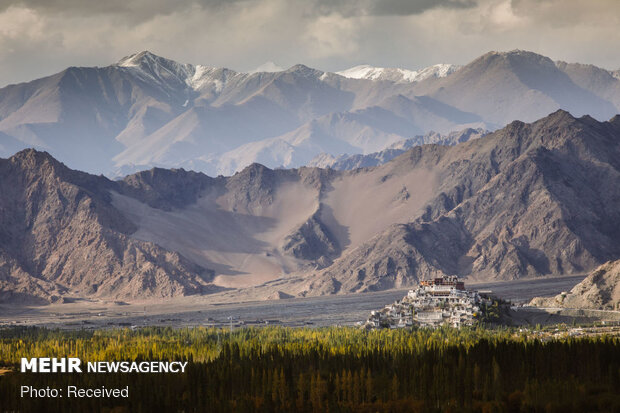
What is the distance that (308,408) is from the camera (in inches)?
4144

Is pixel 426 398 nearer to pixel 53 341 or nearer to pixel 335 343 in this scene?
pixel 335 343

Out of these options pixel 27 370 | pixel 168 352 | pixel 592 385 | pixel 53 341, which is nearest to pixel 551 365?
pixel 592 385

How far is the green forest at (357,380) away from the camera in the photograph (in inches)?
4117

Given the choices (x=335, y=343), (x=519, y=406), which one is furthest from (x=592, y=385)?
(x=335, y=343)

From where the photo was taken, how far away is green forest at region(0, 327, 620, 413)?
105 meters

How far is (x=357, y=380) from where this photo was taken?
115562mm

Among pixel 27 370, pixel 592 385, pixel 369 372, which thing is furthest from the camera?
pixel 27 370

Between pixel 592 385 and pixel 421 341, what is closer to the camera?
pixel 592 385

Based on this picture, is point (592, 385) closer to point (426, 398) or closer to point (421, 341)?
point (426, 398)

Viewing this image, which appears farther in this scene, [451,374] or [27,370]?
[27,370]

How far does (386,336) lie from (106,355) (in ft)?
184

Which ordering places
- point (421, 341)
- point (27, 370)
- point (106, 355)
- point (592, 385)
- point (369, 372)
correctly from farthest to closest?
point (421, 341) → point (106, 355) → point (27, 370) → point (369, 372) → point (592, 385)

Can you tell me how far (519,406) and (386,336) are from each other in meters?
75.1

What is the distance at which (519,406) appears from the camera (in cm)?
10438
